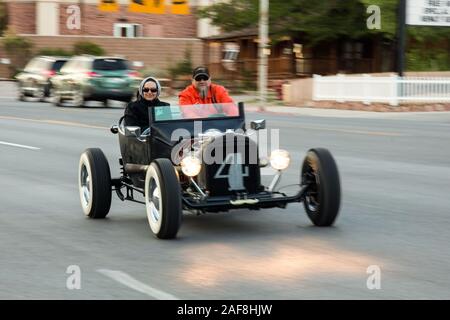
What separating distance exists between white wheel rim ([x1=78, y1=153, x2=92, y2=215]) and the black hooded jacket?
23.8 inches

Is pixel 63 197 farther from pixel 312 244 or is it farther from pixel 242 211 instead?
pixel 312 244

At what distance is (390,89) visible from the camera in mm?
34906

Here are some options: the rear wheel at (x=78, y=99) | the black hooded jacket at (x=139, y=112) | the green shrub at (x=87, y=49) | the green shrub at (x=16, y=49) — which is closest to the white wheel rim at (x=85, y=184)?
the black hooded jacket at (x=139, y=112)

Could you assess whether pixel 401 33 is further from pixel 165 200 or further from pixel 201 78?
pixel 165 200

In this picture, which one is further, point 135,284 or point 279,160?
point 279,160

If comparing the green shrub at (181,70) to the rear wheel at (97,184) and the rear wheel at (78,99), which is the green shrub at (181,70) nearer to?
the rear wheel at (78,99)

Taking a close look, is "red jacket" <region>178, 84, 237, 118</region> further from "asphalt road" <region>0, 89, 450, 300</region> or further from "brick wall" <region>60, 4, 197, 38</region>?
"brick wall" <region>60, 4, 197, 38</region>

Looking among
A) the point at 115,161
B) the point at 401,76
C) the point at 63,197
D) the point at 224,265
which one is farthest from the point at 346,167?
the point at 401,76

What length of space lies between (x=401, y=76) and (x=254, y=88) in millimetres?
14742

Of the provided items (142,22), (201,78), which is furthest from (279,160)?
(142,22)

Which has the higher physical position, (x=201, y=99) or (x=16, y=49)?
(x=16, y=49)

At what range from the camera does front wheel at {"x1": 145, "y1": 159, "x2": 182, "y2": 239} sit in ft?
28.8

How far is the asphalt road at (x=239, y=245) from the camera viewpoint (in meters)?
7.14

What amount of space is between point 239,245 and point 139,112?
2.40 metres
